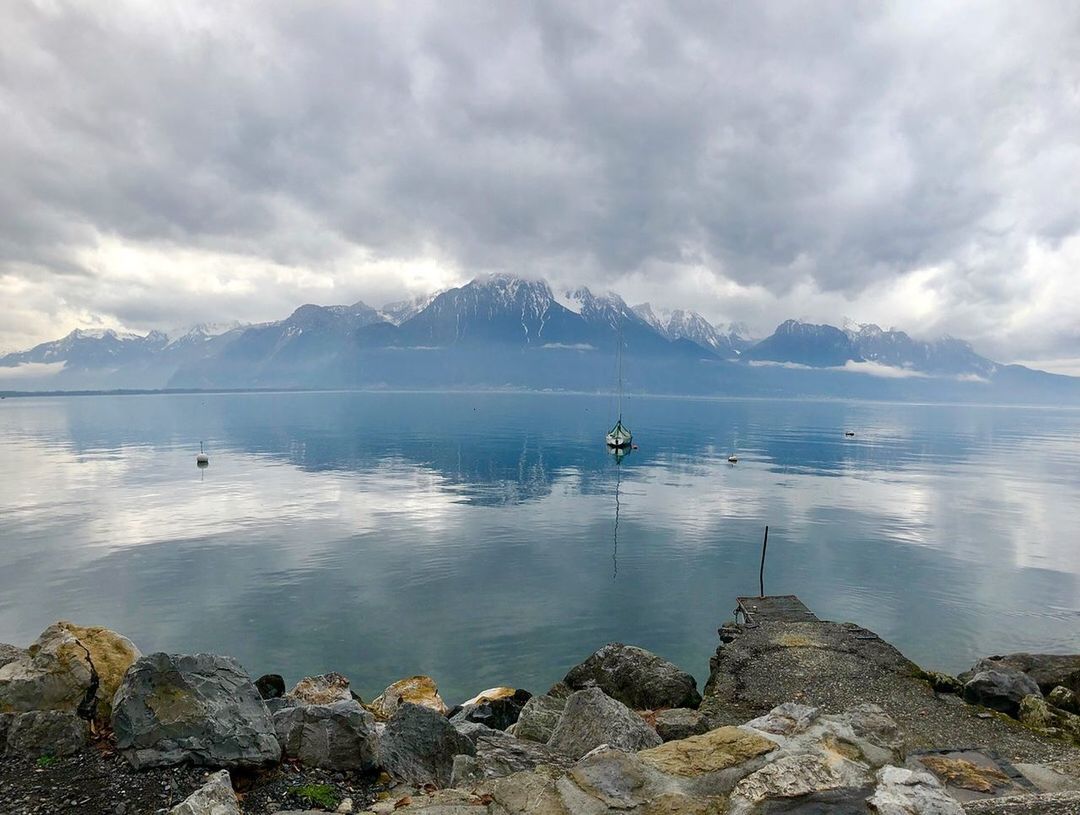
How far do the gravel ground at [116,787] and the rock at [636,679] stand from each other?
1107 cm

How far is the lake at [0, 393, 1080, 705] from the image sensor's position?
32.7 m

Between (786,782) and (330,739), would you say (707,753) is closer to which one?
(786,782)

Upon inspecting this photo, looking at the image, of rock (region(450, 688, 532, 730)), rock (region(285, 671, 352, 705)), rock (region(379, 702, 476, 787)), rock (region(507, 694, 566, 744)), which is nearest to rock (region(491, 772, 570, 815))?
rock (region(379, 702, 476, 787))

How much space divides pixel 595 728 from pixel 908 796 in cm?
692

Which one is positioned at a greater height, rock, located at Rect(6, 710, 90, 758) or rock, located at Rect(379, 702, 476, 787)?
rock, located at Rect(6, 710, 90, 758)

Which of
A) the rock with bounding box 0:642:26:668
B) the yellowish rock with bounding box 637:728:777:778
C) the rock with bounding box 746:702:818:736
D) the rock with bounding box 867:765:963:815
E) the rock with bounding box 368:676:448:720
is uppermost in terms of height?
the rock with bounding box 867:765:963:815

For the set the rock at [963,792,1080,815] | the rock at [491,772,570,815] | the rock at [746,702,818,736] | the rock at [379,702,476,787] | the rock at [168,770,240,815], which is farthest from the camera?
the rock at [379,702,476,787]

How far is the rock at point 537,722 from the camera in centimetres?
1579

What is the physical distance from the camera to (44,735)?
36.6ft

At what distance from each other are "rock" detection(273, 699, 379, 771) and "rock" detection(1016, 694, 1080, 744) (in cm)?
1791

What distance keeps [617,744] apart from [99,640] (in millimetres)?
12728

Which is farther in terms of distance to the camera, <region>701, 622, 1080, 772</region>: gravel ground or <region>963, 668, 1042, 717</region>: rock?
<region>963, 668, 1042, 717</region>: rock

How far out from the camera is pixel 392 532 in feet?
177

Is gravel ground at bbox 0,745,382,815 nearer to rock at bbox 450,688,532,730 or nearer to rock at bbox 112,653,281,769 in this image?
rock at bbox 112,653,281,769
